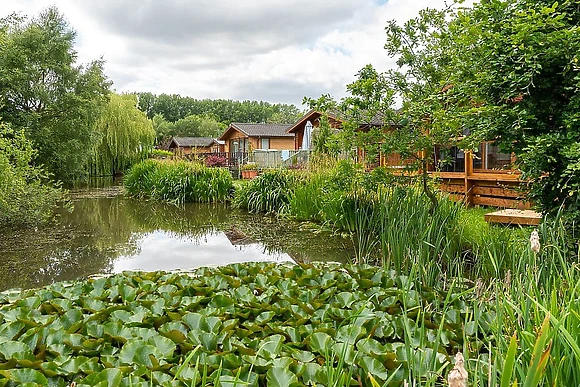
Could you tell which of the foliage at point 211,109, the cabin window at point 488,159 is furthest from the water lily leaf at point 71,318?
the foliage at point 211,109

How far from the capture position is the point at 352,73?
4730mm

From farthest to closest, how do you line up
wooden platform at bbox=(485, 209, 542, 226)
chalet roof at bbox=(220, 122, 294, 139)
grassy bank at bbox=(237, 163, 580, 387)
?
chalet roof at bbox=(220, 122, 294, 139)
wooden platform at bbox=(485, 209, 542, 226)
grassy bank at bbox=(237, 163, 580, 387)

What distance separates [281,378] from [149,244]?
201 inches

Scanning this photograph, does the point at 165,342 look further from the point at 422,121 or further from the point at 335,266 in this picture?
the point at 422,121

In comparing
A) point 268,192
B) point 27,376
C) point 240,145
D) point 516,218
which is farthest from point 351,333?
point 240,145

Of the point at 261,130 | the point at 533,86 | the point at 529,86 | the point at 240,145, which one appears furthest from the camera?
the point at 240,145

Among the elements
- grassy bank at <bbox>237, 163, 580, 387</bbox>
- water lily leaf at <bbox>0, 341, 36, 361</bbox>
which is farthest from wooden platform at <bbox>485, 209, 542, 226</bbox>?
water lily leaf at <bbox>0, 341, 36, 361</bbox>

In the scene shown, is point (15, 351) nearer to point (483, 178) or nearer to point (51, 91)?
point (483, 178)

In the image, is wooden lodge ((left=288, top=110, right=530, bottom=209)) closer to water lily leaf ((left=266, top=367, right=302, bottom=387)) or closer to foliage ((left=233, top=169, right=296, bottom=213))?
foliage ((left=233, top=169, right=296, bottom=213))

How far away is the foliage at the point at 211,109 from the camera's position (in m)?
62.0

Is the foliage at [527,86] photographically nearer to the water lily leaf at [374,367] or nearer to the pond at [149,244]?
the water lily leaf at [374,367]

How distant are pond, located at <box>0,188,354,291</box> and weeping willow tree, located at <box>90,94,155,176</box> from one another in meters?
11.8

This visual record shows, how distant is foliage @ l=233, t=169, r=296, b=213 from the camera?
895 centimetres

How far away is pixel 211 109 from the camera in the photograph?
63594mm
